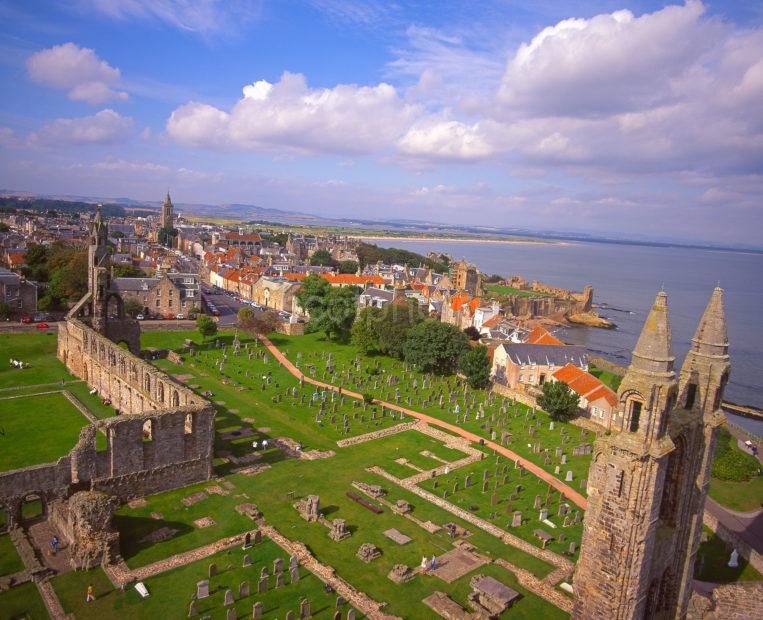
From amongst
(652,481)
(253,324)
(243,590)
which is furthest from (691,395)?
(253,324)

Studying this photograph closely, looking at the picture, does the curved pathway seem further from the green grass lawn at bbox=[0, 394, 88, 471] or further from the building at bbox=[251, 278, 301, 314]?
the building at bbox=[251, 278, 301, 314]

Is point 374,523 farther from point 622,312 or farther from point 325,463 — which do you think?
point 622,312

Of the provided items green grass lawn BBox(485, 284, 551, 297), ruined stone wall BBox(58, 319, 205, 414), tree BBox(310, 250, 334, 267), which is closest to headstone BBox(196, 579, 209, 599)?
ruined stone wall BBox(58, 319, 205, 414)

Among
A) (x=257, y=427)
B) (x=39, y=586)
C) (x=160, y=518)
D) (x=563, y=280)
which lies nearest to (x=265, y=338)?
(x=257, y=427)

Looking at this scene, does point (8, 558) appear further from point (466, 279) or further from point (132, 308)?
point (466, 279)

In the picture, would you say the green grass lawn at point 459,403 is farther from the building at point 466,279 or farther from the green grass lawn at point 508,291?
the green grass lawn at point 508,291

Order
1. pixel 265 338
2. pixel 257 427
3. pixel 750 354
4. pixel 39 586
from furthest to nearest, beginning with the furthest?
pixel 750 354, pixel 265 338, pixel 257 427, pixel 39 586
